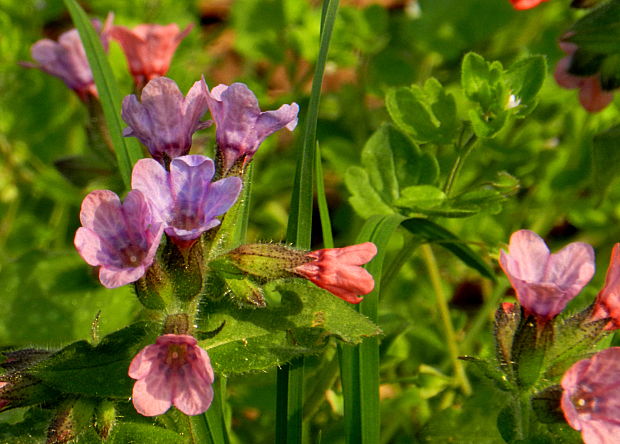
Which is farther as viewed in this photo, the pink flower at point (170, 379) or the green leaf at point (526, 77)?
the green leaf at point (526, 77)

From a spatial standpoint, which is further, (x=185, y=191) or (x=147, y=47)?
(x=147, y=47)

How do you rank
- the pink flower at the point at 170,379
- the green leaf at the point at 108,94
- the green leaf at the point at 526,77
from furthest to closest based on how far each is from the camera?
the green leaf at the point at 108,94
the green leaf at the point at 526,77
the pink flower at the point at 170,379

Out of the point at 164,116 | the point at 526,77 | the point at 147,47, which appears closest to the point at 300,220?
the point at 164,116

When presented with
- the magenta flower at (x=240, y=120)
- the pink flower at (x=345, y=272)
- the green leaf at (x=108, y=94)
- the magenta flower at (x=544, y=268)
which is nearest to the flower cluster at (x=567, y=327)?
the magenta flower at (x=544, y=268)

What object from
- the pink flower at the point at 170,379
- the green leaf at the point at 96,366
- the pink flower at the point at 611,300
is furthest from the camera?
the pink flower at the point at 611,300

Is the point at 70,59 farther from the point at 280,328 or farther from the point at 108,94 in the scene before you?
the point at 280,328

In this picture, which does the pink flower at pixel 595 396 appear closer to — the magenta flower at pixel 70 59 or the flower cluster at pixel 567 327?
the flower cluster at pixel 567 327
